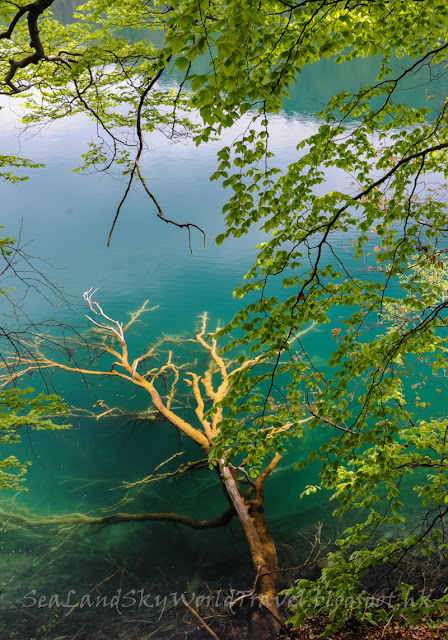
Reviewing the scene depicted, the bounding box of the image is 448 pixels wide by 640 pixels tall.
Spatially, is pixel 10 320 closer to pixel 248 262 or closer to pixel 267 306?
pixel 248 262

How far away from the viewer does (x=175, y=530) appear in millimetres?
8539

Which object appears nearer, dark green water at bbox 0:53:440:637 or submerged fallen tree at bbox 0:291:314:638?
submerged fallen tree at bbox 0:291:314:638

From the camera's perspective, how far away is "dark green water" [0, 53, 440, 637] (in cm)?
778

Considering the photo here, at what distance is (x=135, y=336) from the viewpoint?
46.1 ft

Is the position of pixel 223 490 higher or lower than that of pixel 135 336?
lower

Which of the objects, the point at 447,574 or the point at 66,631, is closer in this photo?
the point at 447,574

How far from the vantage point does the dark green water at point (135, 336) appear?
7777 mm

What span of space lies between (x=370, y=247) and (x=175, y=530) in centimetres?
1459

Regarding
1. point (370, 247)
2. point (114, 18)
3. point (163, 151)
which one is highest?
point (163, 151)

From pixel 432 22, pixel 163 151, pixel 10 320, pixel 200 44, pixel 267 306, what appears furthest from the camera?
pixel 163 151

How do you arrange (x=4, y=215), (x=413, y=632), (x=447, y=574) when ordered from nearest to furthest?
(x=413, y=632), (x=447, y=574), (x=4, y=215)

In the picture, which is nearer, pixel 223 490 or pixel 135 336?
pixel 223 490

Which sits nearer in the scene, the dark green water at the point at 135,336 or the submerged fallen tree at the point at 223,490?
the submerged fallen tree at the point at 223,490

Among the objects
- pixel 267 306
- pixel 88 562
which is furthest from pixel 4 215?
pixel 267 306
